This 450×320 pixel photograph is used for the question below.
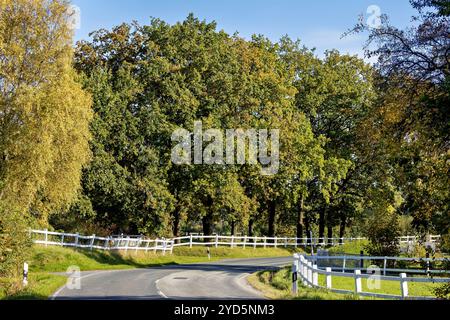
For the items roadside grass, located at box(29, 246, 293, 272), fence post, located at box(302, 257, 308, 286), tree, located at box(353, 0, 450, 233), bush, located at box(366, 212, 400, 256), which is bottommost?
roadside grass, located at box(29, 246, 293, 272)

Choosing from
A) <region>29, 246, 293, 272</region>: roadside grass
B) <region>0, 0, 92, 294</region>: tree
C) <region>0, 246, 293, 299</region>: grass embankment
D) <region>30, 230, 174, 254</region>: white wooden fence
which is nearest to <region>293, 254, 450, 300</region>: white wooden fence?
<region>0, 246, 293, 299</region>: grass embankment

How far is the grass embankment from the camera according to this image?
19859 mm

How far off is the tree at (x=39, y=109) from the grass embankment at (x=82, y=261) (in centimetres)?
271

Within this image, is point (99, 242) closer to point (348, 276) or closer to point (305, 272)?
point (305, 272)

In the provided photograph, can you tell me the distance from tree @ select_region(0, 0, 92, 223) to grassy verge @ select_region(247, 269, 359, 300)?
38.7 feet

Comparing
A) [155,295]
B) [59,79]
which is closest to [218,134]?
[59,79]

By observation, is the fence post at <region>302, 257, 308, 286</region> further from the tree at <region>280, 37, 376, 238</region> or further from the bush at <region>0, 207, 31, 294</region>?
the tree at <region>280, 37, 376, 238</region>

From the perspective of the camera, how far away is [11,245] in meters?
21.9

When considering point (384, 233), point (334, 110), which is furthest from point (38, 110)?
point (334, 110)

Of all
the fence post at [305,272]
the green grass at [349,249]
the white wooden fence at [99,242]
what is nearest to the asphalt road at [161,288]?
the fence post at [305,272]

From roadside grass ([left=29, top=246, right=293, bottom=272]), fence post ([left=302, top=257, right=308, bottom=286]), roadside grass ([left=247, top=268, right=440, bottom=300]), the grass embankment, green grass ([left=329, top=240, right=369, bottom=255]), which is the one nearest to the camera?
roadside grass ([left=247, top=268, right=440, bottom=300])

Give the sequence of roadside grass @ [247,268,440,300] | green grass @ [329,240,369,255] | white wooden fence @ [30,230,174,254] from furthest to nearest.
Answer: green grass @ [329,240,369,255] → white wooden fence @ [30,230,174,254] → roadside grass @ [247,268,440,300]

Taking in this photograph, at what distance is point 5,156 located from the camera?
98.7ft
